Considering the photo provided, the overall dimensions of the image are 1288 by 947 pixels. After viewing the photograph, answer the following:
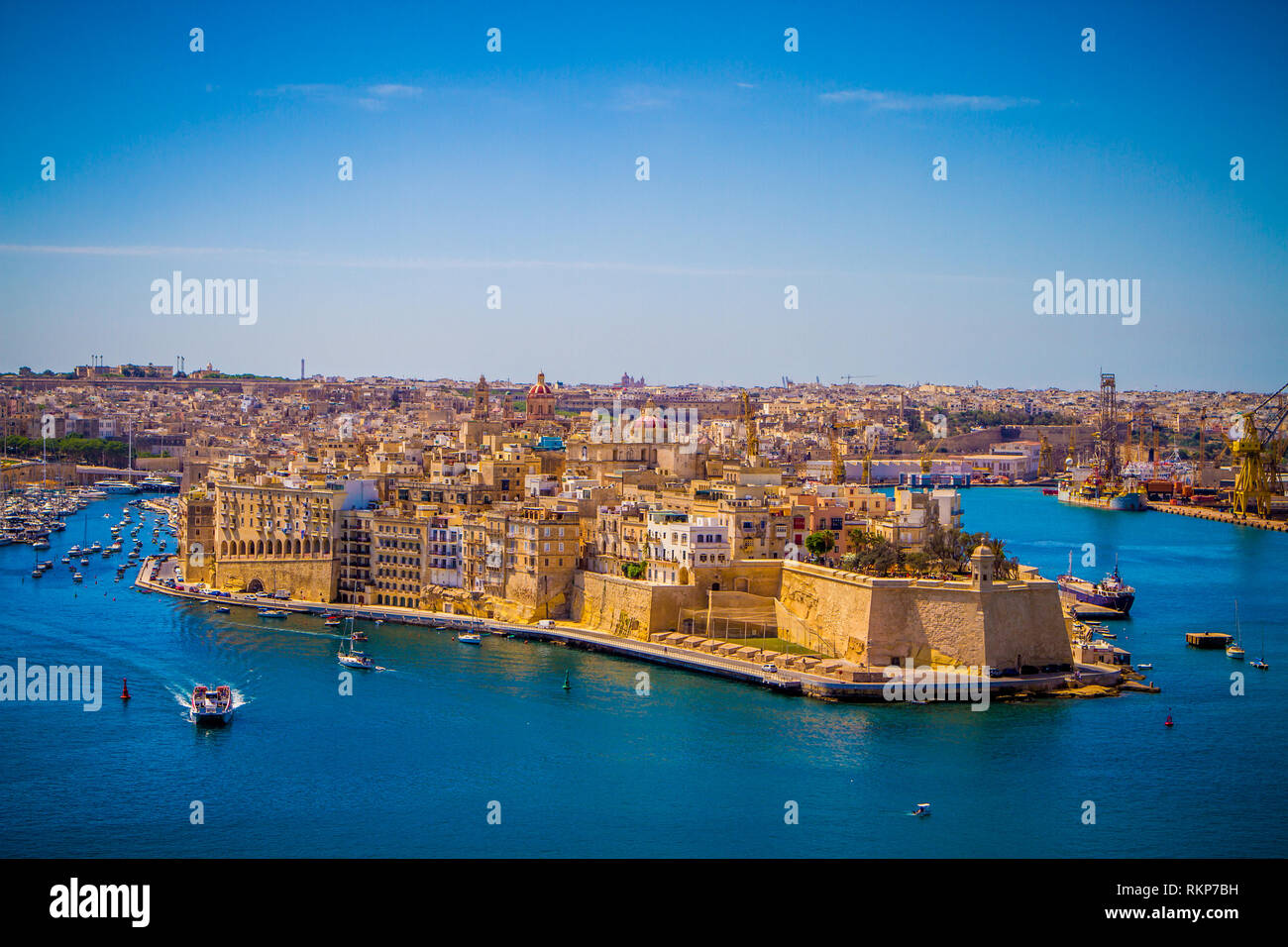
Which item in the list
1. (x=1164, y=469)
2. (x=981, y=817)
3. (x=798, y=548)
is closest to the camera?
(x=981, y=817)

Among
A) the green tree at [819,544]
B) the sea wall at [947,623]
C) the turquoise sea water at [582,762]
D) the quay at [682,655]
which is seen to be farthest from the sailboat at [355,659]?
the green tree at [819,544]

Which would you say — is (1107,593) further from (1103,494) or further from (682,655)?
(1103,494)

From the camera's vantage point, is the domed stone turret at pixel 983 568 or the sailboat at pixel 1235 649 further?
the sailboat at pixel 1235 649

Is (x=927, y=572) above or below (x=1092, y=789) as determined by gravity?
above

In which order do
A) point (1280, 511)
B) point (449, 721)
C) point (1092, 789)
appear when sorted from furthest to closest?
point (1280, 511)
point (449, 721)
point (1092, 789)

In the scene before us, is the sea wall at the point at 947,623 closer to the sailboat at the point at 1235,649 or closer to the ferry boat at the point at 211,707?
the sailboat at the point at 1235,649
